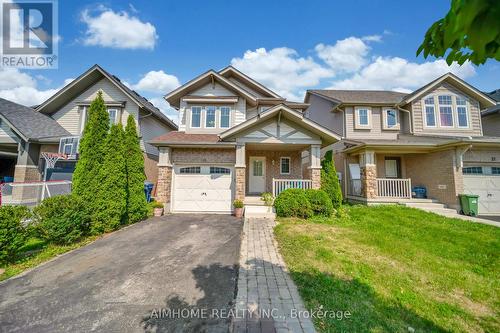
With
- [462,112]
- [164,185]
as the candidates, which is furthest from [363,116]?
[164,185]

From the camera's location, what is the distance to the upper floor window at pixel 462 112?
43.6ft

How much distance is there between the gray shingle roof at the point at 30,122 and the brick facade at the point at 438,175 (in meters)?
23.2

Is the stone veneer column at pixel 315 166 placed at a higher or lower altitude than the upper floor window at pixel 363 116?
lower

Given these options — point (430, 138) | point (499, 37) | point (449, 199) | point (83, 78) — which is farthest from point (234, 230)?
point (83, 78)

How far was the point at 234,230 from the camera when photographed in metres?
7.66

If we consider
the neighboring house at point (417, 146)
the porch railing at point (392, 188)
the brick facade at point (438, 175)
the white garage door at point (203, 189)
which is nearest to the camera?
the brick facade at point (438, 175)

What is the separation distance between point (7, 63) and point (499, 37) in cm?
1453

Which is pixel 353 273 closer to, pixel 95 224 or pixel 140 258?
pixel 140 258

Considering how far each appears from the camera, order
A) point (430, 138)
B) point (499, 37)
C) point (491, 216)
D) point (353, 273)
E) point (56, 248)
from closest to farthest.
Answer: point (499, 37), point (353, 273), point (56, 248), point (491, 216), point (430, 138)

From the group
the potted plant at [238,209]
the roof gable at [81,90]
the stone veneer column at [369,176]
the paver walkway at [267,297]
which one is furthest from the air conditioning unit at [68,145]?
the stone veneer column at [369,176]

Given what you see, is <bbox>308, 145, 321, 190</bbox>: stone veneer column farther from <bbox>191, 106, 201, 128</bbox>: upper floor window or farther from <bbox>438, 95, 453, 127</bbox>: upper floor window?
<bbox>438, 95, 453, 127</bbox>: upper floor window

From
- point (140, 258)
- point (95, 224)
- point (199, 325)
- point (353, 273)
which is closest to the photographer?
point (199, 325)

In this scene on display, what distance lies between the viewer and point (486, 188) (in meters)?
11.0

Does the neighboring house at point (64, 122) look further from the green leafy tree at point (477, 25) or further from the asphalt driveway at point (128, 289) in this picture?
the green leafy tree at point (477, 25)
